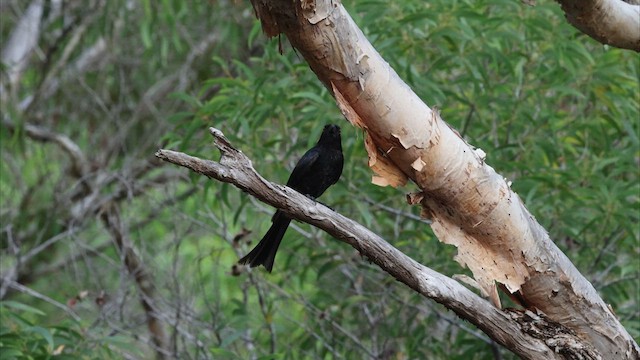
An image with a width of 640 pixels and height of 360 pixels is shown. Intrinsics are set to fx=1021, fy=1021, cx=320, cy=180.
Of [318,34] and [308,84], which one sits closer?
[318,34]

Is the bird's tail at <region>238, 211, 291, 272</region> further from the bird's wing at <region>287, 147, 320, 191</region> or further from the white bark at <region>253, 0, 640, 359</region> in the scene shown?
the white bark at <region>253, 0, 640, 359</region>

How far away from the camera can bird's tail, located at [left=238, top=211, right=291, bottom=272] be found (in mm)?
3377

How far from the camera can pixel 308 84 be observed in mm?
4250

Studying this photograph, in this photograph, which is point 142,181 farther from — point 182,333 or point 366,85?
point 366,85

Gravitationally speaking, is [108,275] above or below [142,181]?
below

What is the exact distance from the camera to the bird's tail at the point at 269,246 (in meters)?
3.38

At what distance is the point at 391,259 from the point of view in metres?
2.32

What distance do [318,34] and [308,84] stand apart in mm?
2266

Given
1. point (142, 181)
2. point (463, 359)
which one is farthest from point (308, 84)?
point (142, 181)

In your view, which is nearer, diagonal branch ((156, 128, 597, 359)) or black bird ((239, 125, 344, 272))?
diagonal branch ((156, 128, 597, 359))

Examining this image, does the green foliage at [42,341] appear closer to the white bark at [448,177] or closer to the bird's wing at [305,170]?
the bird's wing at [305,170]

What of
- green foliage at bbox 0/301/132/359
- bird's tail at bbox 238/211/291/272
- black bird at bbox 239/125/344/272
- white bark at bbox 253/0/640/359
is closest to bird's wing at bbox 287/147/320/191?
black bird at bbox 239/125/344/272

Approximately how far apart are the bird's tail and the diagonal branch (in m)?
1.06

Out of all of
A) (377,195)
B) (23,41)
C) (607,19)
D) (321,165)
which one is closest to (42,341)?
(321,165)
